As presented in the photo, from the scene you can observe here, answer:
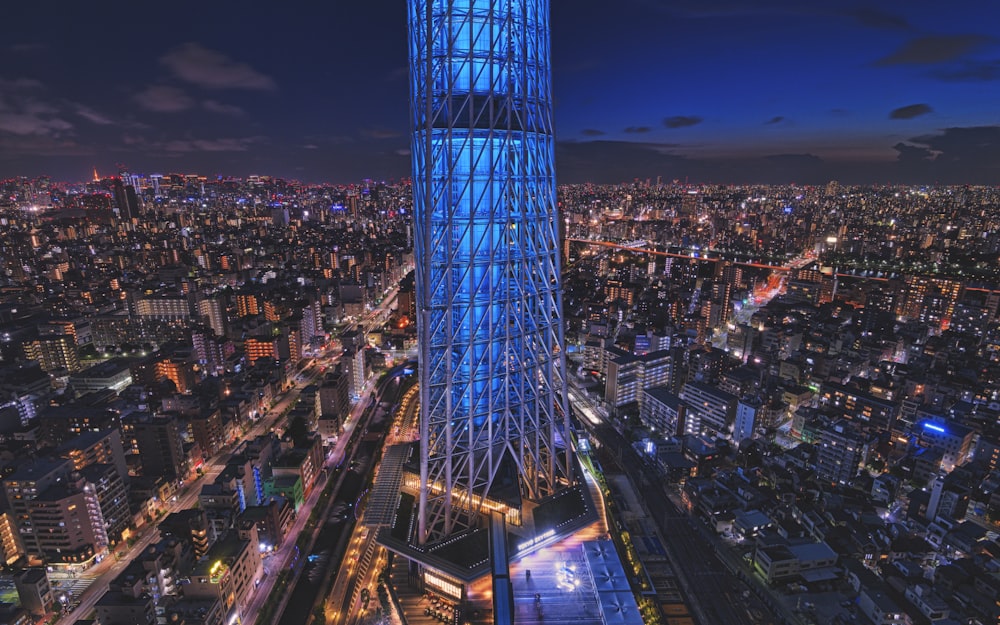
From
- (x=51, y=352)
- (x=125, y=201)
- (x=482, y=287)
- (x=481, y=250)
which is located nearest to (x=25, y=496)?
(x=482, y=287)

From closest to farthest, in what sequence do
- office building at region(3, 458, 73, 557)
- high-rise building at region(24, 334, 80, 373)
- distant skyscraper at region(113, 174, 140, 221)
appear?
office building at region(3, 458, 73, 557) → high-rise building at region(24, 334, 80, 373) → distant skyscraper at region(113, 174, 140, 221)

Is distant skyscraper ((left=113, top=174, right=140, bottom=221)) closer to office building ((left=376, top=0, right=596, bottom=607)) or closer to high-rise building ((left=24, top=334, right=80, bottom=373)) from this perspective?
high-rise building ((left=24, top=334, right=80, bottom=373))

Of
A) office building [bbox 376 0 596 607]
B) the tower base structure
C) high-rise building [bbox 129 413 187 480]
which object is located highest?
office building [bbox 376 0 596 607]

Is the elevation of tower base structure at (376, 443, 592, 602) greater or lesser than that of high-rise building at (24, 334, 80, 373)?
greater

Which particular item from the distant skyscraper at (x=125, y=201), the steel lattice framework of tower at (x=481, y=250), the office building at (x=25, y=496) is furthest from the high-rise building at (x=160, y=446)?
the distant skyscraper at (x=125, y=201)

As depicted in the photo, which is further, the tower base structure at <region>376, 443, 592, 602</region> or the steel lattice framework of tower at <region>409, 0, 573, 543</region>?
the steel lattice framework of tower at <region>409, 0, 573, 543</region>

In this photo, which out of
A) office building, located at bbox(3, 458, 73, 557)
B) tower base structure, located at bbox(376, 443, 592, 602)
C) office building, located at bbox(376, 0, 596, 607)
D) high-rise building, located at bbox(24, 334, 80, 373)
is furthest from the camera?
high-rise building, located at bbox(24, 334, 80, 373)

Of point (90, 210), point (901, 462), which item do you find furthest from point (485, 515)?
point (90, 210)

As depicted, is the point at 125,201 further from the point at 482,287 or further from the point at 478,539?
the point at 478,539

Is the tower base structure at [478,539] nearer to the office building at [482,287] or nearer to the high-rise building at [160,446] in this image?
the office building at [482,287]

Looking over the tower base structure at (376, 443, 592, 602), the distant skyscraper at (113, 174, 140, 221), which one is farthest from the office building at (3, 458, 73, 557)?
the distant skyscraper at (113, 174, 140, 221)
